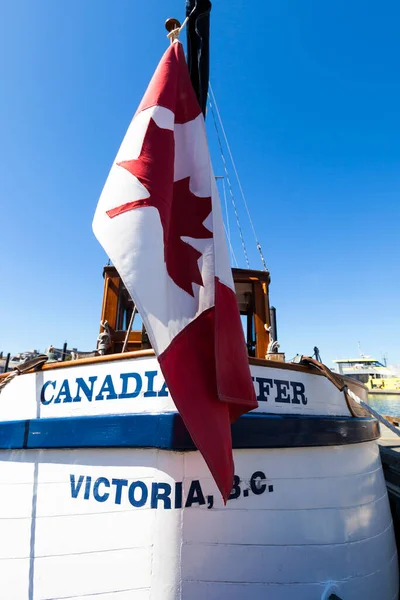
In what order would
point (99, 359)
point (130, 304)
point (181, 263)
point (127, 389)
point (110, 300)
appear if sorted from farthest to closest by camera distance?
point (130, 304) → point (110, 300) → point (99, 359) → point (127, 389) → point (181, 263)

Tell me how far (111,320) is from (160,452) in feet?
10.1

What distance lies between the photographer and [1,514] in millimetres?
2596

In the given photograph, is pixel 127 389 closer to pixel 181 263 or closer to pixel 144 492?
pixel 144 492

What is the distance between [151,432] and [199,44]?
457cm

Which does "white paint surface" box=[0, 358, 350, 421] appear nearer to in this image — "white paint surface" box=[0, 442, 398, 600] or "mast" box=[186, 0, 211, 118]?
"white paint surface" box=[0, 442, 398, 600]

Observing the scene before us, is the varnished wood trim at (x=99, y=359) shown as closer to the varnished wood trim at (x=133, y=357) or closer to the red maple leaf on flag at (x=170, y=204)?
the varnished wood trim at (x=133, y=357)

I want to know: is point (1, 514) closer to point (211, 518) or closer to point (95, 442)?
point (95, 442)

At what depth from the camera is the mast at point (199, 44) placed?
4.03 m

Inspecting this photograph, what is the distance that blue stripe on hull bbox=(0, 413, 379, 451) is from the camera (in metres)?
2.37

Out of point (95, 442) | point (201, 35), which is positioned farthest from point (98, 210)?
point (201, 35)

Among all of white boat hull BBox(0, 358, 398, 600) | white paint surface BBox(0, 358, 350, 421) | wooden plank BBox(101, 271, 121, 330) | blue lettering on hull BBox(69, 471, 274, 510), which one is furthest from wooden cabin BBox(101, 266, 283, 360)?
blue lettering on hull BBox(69, 471, 274, 510)

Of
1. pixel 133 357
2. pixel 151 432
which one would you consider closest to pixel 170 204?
pixel 133 357

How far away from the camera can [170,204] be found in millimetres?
2439

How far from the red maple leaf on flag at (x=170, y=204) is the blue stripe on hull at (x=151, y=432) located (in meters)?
1.06
